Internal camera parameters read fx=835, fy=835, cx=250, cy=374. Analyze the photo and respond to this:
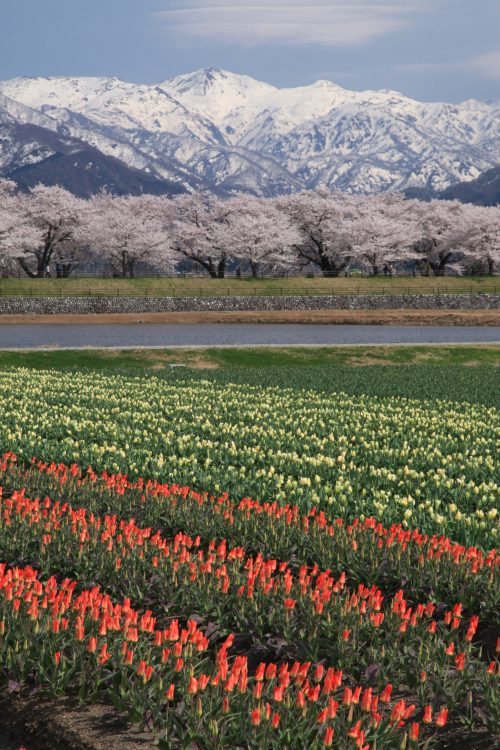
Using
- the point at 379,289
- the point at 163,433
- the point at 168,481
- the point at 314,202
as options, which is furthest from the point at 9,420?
the point at 314,202

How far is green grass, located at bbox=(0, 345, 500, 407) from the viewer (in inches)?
1109

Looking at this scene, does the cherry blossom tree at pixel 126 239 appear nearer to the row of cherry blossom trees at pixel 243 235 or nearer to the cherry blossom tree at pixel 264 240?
the row of cherry blossom trees at pixel 243 235

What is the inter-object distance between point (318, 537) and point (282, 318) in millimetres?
65824

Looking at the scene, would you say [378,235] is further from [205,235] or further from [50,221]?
[50,221]

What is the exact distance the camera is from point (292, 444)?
16.4 metres

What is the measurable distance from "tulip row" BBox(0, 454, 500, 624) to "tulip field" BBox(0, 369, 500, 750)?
1.2 inches

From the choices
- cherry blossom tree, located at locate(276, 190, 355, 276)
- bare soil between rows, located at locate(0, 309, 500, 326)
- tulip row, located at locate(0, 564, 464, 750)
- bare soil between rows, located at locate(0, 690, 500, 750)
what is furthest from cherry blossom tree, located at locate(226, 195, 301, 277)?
bare soil between rows, located at locate(0, 690, 500, 750)

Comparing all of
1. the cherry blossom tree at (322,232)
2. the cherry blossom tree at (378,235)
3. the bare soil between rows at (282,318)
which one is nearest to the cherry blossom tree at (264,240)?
the cherry blossom tree at (322,232)

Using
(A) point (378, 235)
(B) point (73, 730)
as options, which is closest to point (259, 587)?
(B) point (73, 730)

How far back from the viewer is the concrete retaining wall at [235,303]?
78.8m

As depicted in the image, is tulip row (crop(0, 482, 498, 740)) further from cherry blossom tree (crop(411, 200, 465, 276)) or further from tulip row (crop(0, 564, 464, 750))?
cherry blossom tree (crop(411, 200, 465, 276))

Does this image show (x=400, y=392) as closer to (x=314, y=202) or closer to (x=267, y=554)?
(x=267, y=554)

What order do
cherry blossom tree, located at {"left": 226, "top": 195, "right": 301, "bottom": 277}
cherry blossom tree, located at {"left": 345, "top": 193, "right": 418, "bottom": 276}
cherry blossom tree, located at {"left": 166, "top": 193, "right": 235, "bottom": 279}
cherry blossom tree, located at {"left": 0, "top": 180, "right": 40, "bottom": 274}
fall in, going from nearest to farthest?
cherry blossom tree, located at {"left": 0, "top": 180, "right": 40, "bottom": 274} < cherry blossom tree, located at {"left": 226, "top": 195, "right": 301, "bottom": 277} < cherry blossom tree, located at {"left": 166, "top": 193, "right": 235, "bottom": 279} < cherry blossom tree, located at {"left": 345, "top": 193, "right": 418, "bottom": 276}

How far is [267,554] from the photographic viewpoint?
394 inches
